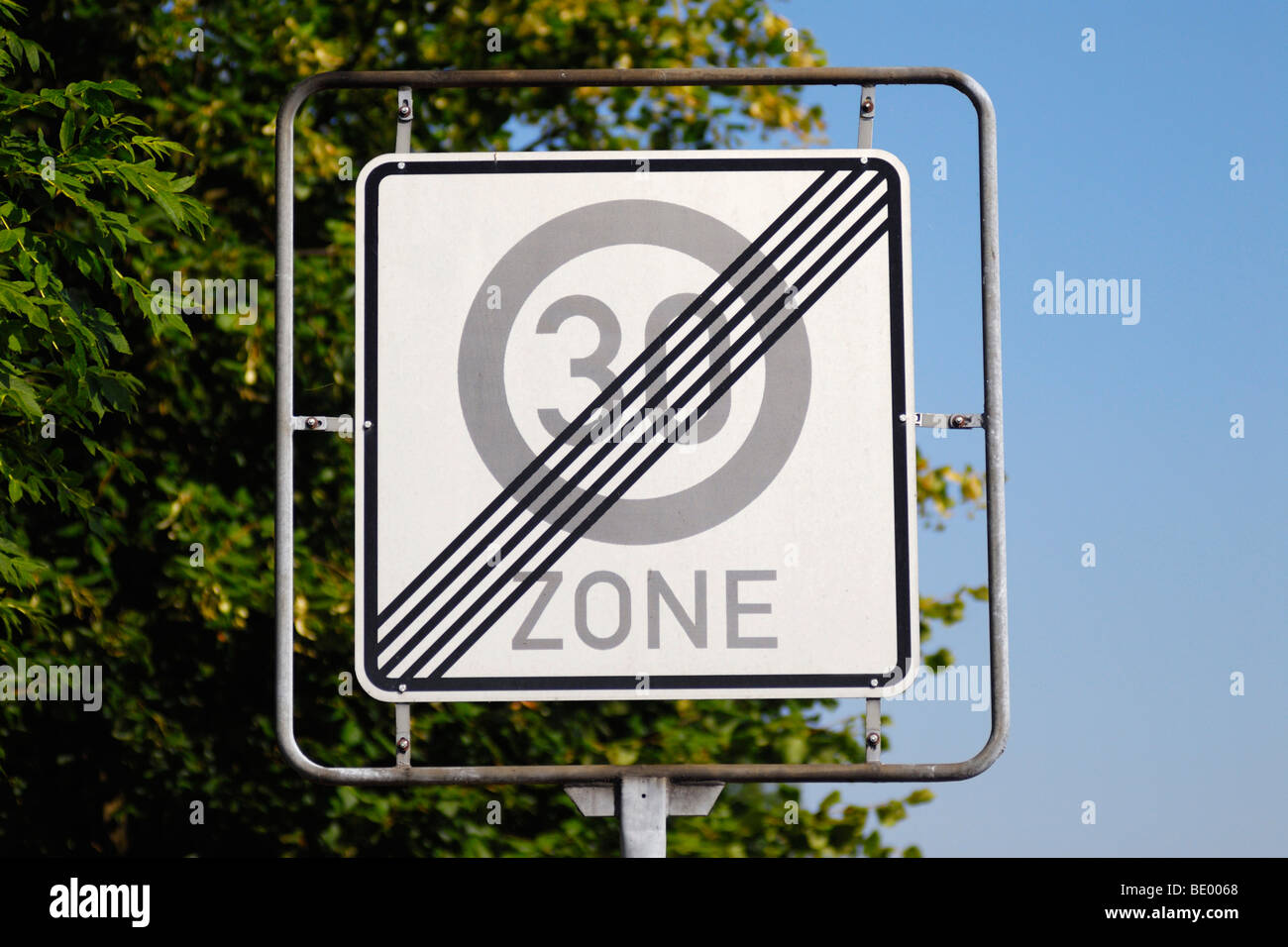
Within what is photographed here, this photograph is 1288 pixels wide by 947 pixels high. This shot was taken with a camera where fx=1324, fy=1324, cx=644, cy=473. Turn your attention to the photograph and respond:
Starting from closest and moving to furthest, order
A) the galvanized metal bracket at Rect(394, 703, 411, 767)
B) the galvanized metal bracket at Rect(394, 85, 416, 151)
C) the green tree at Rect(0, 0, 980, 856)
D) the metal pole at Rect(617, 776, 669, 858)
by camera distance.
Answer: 1. the metal pole at Rect(617, 776, 669, 858)
2. the galvanized metal bracket at Rect(394, 703, 411, 767)
3. the galvanized metal bracket at Rect(394, 85, 416, 151)
4. the green tree at Rect(0, 0, 980, 856)

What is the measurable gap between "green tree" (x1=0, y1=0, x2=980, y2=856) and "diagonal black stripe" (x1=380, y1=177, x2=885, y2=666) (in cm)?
575

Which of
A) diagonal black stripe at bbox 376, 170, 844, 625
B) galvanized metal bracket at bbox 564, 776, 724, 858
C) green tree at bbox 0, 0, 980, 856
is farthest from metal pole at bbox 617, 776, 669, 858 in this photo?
green tree at bbox 0, 0, 980, 856

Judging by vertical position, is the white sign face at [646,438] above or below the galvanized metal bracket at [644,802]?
above

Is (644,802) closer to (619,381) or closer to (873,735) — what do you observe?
(873,735)

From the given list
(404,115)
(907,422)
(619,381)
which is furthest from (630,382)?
(404,115)

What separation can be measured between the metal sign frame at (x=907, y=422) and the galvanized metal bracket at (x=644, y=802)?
10mm

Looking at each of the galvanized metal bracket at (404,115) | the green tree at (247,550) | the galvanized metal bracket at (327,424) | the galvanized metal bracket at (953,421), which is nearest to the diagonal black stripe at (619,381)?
the galvanized metal bracket at (327,424)

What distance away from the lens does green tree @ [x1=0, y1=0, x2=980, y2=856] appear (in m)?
8.43

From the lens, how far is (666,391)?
8.92 ft

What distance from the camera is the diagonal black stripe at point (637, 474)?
266cm

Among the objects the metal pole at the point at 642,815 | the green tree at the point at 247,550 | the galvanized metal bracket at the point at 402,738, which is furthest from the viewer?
the green tree at the point at 247,550

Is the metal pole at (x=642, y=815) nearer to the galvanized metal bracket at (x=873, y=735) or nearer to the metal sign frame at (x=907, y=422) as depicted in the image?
the metal sign frame at (x=907, y=422)

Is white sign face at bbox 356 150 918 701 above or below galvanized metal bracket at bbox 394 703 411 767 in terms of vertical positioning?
above

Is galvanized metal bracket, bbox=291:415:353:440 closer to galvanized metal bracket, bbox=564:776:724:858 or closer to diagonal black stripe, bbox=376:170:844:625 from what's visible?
diagonal black stripe, bbox=376:170:844:625
